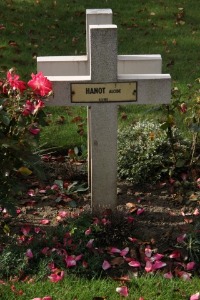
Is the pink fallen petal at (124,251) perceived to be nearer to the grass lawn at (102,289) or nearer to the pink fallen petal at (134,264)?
the pink fallen petal at (134,264)

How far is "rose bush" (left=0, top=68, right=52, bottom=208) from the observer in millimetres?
3896

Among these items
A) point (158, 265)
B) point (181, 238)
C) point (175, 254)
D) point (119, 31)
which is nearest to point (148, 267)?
point (158, 265)

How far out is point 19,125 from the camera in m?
3.92

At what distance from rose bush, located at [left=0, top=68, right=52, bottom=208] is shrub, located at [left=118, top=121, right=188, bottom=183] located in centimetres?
113

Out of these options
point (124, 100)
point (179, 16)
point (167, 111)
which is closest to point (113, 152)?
point (124, 100)

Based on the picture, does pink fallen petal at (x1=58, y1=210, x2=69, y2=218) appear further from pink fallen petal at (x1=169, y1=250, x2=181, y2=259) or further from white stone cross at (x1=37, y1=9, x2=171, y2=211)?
pink fallen petal at (x1=169, y1=250, x2=181, y2=259)

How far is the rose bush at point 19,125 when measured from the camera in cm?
390

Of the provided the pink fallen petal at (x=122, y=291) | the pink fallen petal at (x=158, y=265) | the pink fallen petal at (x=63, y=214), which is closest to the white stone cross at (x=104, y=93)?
the pink fallen petal at (x=63, y=214)

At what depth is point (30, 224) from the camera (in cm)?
450

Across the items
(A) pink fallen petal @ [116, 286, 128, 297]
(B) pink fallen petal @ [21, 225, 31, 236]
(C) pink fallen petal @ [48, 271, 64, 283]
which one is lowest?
(A) pink fallen petal @ [116, 286, 128, 297]

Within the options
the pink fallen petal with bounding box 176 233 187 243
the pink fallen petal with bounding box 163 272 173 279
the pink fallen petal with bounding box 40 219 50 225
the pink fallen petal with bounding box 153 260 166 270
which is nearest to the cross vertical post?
the pink fallen petal with bounding box 40 219 50 225

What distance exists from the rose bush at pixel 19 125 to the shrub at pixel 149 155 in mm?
1126

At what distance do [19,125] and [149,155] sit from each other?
1.37 m

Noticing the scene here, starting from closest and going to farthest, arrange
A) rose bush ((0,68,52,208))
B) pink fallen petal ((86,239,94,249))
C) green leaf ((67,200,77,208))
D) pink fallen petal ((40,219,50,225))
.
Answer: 1. rose bush ((0,68,52,208))
2. pink fallen petal ((86,239,94,249))
3. pink fallen petal ((40,219,50,225))
4. green leaf ((67,200,77,208))
